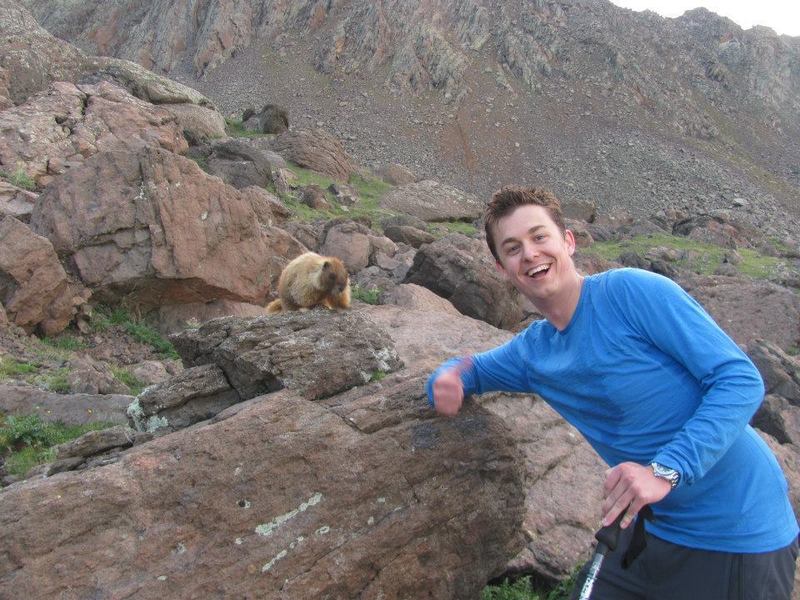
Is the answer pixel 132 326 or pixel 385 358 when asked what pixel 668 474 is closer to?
pixel 385 358

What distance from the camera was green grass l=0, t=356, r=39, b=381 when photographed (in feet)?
29.0

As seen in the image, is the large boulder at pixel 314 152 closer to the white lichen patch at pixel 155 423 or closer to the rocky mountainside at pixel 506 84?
the rocky mountainside at pixel 506 84

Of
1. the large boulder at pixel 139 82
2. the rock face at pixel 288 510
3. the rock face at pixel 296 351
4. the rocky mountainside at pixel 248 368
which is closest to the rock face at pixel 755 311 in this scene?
the rocky mountainside at pixel 248 368

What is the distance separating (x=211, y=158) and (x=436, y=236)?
9381 millimetres

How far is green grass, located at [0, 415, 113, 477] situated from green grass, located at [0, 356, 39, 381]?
1.67 meters

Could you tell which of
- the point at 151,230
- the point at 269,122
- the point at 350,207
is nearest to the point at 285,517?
the point at 151,230

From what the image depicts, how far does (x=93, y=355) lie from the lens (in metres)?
10.8

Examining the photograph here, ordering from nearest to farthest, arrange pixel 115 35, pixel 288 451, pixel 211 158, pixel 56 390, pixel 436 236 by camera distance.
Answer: pixel 288 451
pixel 56 390
pixel 211 158
pixel 436 236
pixel 115 35

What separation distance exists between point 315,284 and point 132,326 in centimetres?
475

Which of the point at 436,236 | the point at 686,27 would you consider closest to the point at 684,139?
the point at 686,27

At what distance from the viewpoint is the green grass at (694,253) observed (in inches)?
1137

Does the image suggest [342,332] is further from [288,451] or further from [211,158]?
[211,158]

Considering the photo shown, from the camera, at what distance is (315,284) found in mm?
8969

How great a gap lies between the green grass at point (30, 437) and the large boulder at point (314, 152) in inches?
1062
